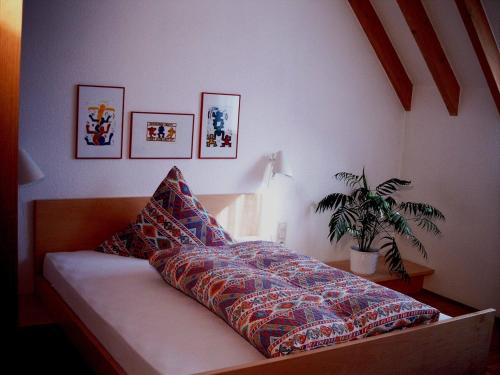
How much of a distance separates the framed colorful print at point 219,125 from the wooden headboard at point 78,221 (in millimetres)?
619

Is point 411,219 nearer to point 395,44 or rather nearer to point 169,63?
point 395,44

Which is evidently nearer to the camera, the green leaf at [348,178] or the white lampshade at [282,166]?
the white lampshade at [282,166]

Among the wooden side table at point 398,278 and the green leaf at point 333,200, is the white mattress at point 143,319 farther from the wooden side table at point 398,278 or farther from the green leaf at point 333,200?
the wooden side table at point 398,278

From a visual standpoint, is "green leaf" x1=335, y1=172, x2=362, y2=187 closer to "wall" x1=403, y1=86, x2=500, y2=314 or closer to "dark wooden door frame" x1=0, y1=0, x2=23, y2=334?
"wall" x1=403, y1=86, x2=500, y2=314

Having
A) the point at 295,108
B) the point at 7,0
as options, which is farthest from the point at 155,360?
the point at 295,108

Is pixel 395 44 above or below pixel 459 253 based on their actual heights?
above

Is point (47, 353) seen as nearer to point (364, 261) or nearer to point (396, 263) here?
point (364, 261)

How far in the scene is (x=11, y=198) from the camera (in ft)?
6.93

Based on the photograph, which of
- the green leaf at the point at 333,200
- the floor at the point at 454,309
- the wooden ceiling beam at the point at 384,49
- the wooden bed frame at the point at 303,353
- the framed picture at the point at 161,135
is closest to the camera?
the wooden bed frame at the point at 303,353

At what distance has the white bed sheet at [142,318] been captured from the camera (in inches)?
98.0

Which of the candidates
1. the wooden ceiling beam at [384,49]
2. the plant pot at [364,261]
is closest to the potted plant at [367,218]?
the plant pot at [364,261]

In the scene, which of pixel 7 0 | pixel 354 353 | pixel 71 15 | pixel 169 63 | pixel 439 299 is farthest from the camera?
pixel 439 299

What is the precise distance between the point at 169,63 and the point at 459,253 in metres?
2.80

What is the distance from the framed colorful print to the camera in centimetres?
432
